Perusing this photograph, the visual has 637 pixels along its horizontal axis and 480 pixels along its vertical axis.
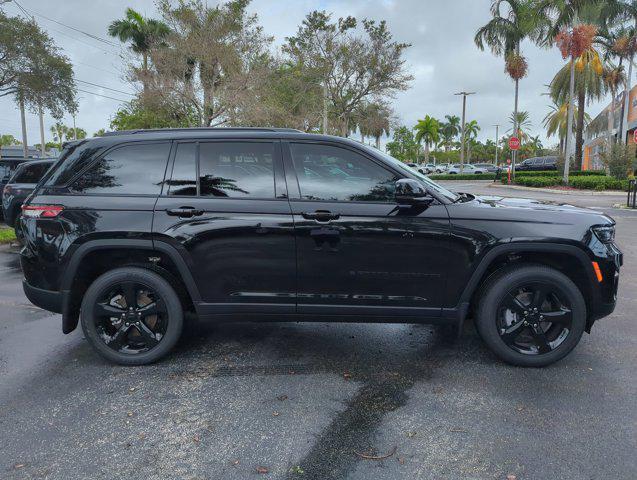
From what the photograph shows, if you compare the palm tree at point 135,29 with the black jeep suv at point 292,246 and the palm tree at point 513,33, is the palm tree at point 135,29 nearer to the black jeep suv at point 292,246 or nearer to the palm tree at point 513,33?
the palm tree at point 513,33

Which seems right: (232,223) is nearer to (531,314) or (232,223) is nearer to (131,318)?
(131,318)

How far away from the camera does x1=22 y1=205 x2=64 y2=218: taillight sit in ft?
12.4

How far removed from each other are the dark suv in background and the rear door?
6963 millimetres

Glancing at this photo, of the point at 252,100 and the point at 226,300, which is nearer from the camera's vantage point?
the point at 226,300

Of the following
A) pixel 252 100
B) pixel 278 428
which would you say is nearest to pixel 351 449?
pixel 278 428

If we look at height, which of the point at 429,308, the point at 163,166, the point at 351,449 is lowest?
the point at 351,449

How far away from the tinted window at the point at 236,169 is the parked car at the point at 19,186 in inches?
277

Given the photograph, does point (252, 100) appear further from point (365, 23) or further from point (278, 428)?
point (278, 428)

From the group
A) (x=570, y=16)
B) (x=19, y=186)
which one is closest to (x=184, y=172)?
(x=19, y=186)

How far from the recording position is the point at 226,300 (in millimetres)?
3811

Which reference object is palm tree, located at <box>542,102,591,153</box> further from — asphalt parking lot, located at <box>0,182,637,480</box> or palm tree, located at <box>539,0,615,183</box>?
asphalt parking lot, located at <box>0,182,637,480</box>

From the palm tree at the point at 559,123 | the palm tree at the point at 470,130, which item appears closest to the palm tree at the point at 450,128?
the palm tree at the point at 470,130

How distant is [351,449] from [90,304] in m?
2.37

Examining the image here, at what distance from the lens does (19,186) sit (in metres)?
9.51
